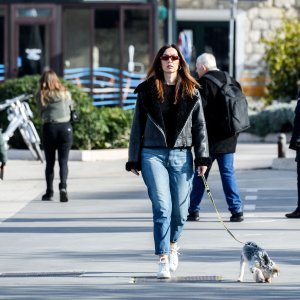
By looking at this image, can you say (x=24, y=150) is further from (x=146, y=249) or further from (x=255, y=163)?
(x=146, y=249)

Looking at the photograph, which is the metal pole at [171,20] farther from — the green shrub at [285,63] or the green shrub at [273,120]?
the green shrub at [285,63]

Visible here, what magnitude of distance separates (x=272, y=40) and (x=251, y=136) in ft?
22.3

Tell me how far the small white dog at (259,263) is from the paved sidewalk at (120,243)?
0.30 feet

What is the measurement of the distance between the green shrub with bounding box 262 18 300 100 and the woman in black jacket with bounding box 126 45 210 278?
24.9 m

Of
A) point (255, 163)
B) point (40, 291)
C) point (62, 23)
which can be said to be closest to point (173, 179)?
point (40, 291)

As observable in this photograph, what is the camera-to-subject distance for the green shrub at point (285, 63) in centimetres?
3662

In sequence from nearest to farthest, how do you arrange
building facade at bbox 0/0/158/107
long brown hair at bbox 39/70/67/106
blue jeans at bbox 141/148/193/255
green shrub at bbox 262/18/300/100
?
blue jeans at bbox 141/148/193/255
long brown hair at bbox 39/70/67/106
building facade at bbox 0/0/158/107
green shrub at bbox 262/18/300/100

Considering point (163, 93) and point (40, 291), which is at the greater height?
point (163, 93)

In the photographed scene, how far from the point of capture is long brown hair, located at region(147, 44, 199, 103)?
1166cm

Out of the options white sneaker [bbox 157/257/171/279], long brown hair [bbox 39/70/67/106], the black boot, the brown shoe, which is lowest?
the black boot

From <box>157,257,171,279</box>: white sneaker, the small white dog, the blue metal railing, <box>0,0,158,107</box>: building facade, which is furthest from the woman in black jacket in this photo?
the blue metal railing

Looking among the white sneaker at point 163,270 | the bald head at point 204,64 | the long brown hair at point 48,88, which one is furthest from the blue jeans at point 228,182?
the white sneaker at point 163,270

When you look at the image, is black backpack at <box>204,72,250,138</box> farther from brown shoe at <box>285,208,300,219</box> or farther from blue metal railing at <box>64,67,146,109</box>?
blue metal railing at <box>64,67,146,109</box>

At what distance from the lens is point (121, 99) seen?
1225 inches
